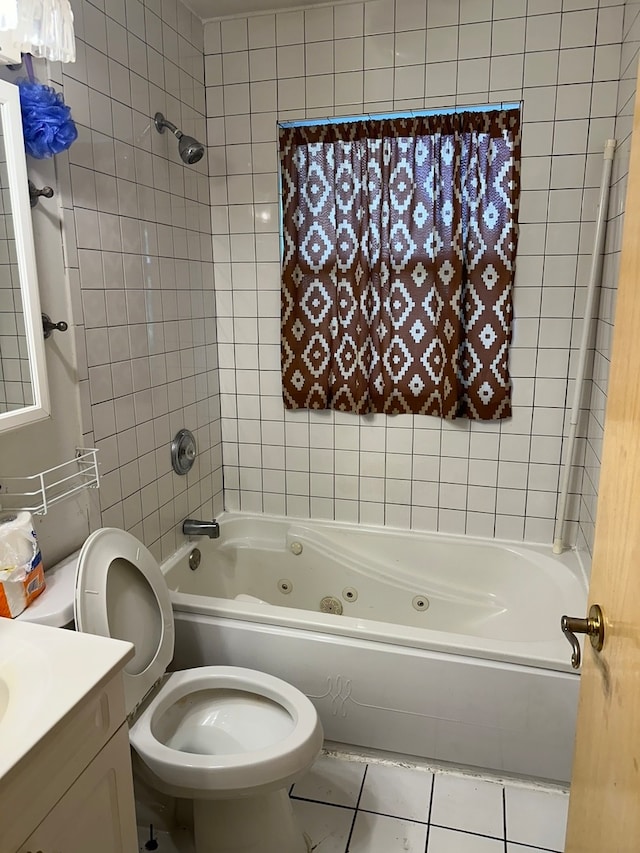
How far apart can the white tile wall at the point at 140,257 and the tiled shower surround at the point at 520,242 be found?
0.51 ft

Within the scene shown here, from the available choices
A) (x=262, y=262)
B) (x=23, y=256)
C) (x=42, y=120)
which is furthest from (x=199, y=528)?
(x=42, y=120)

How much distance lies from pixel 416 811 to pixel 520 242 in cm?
195

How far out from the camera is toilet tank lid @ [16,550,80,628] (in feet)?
4.50

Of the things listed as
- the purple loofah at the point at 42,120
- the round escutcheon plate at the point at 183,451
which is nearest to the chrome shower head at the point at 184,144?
the purple loofah at the point at 42,120

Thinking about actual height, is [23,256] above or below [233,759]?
above

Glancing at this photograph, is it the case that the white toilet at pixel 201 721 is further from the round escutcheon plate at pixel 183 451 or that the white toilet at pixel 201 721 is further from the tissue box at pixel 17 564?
the round escutcheon plate at pixel 183 451

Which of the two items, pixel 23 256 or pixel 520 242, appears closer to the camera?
pixel 23 256

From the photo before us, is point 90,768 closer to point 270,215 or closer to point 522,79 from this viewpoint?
point 270,215

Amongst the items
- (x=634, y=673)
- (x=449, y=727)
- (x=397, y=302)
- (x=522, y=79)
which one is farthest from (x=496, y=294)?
(x=634, y=673)

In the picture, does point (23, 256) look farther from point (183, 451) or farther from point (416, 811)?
point (416, 811)

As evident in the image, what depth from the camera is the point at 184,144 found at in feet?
6.66

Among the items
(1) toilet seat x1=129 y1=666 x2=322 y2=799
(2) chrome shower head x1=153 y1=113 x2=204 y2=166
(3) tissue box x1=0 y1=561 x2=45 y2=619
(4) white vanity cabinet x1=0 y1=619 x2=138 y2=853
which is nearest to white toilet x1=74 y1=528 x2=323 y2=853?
(1) toilet seat x1=129 y1=666 x2=322 y2=799

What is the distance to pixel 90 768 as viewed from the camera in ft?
3.49

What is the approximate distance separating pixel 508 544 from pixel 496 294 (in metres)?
1.01
